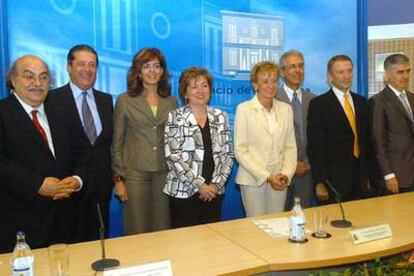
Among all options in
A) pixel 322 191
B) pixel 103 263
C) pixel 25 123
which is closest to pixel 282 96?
pixel 322 191

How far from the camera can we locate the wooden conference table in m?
1.82

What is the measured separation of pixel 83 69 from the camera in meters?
2.87

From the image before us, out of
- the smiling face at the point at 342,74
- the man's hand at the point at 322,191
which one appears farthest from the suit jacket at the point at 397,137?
the man's hand at the point at 322,191

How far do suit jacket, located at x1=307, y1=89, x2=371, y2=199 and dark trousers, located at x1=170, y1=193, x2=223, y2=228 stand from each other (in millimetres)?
807

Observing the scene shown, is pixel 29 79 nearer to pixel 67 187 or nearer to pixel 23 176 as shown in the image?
pixel 23 176

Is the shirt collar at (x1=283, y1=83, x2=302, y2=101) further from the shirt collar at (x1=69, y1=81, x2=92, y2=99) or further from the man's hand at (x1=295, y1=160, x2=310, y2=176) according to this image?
the shirt collar at (x1=69, y1=81, x2=92, y2=99)

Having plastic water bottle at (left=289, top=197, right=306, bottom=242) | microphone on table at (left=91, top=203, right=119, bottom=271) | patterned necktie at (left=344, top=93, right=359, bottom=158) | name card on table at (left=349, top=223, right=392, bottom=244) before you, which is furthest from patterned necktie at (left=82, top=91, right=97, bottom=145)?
patterned necktie at (left=344, top=93, right=359, bottom=158)

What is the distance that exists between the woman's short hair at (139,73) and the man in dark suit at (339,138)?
3.52 ft

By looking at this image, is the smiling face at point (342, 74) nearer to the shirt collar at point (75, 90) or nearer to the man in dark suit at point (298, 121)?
the man in dark suit at point (298, 121)

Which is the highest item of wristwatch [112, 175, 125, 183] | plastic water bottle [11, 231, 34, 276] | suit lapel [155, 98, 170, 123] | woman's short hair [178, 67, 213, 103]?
woman's short hair [178, 67, 213, 103]

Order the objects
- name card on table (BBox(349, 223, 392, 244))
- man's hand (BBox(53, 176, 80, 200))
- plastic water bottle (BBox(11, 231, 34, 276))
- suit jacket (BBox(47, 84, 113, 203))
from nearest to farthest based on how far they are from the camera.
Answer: plastic water bottle (BBox(11, 231, 34, 276)) → name card on table (BBox(349, 223, 392, 244)) → man's hand (BBox(53, 176, 80, 200)) → suit jacket (BBox(47, 84, 113, 203))

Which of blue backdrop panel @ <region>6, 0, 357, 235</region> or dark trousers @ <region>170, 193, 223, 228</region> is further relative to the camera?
blue backdrop panel @ <region>6, 0, 357, 235</region>

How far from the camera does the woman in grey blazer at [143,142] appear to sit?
3.02m

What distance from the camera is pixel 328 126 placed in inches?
127
